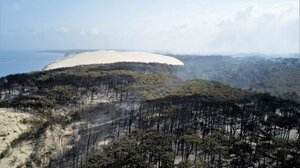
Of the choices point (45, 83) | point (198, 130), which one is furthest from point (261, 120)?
point (45, 83)

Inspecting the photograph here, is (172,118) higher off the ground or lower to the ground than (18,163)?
higher

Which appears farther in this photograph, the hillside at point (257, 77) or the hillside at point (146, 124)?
the hillside at point (257, 77)

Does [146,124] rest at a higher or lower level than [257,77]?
lower

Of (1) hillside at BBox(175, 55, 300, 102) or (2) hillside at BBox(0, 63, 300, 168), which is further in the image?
(1) hillside at BBox(175, 55, 300, 102)

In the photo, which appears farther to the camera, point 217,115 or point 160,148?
point 217,115

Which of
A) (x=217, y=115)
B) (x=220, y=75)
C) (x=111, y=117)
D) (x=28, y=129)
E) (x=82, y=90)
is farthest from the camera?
(x=220, y=75)

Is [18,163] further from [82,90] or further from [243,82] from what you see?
[243,82]

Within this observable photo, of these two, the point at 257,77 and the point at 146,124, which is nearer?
the point at 146,124

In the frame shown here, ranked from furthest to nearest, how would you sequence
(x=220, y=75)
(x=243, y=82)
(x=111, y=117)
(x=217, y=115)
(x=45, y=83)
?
1. (x=220, y=75)
2. (x=243, y=82)
3. (x=45, y=83)
4. (x=111, y=117)
5. (x=217, y=115)
